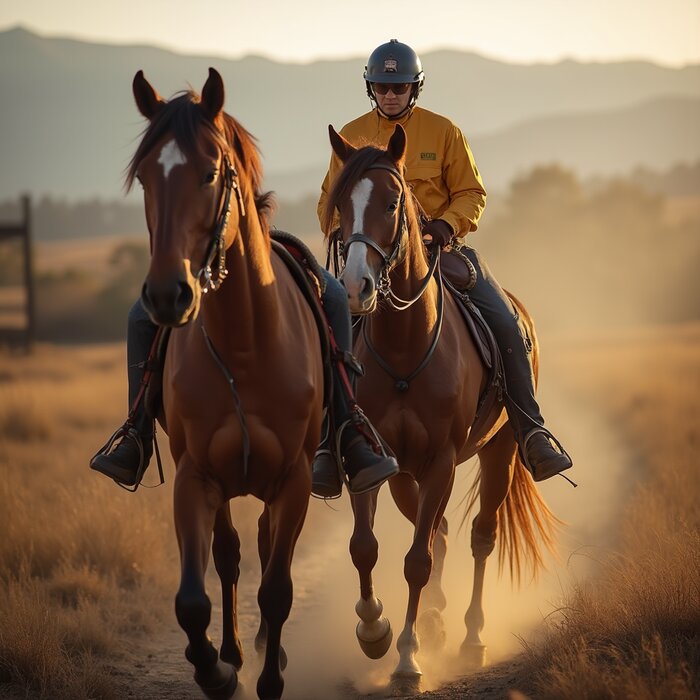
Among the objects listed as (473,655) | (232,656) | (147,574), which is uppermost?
(232,656)

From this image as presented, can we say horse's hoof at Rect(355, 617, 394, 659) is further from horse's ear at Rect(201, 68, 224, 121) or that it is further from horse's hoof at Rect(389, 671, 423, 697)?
horse's ear at Rect(201, 68, 224, 121)

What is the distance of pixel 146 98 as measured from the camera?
5.09 meters

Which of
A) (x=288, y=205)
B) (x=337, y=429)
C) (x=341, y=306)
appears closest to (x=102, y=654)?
(x=337, y=429)

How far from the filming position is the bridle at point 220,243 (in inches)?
188

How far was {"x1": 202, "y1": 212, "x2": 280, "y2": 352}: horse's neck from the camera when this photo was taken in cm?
534

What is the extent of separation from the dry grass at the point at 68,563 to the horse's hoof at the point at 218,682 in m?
0.97

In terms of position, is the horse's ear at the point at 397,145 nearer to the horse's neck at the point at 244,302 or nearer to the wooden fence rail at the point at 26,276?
the horse's neck at the point at 244,302

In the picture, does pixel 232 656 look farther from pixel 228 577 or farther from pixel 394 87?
pixel 394 87

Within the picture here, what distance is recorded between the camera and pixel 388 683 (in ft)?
23.0

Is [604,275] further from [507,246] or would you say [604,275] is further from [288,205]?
[288,205]

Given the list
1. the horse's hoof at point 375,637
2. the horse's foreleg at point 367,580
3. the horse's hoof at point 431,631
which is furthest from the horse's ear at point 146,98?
the horse's hoof at point 431,631

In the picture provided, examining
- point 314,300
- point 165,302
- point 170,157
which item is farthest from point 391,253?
point 165,302

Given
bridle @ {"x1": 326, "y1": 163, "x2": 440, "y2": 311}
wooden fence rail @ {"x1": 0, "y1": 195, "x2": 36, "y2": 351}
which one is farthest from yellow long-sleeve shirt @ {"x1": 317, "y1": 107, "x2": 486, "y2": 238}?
wooden fence rail @ {"x1": 0, "y1": 195, "x2": 36, "y2": 351}

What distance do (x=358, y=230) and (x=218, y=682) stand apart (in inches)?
103
